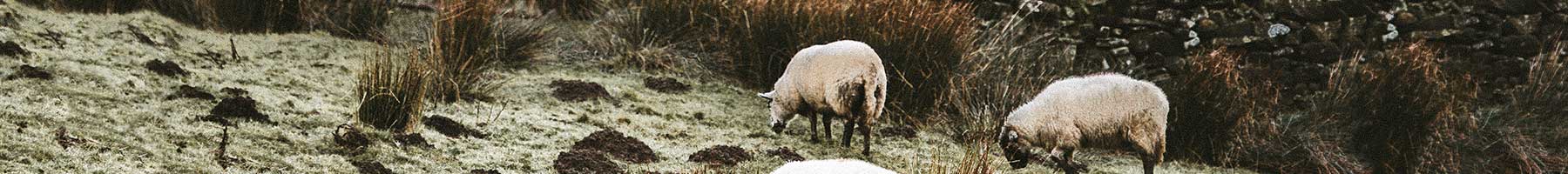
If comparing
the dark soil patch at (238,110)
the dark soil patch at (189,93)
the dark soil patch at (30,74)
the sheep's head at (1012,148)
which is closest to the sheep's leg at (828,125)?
the sheep's head at (1012,148)

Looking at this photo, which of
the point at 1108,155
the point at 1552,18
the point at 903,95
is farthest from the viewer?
the point at 1552,18

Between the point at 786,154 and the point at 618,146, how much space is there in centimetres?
47

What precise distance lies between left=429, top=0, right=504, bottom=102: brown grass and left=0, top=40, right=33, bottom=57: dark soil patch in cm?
116

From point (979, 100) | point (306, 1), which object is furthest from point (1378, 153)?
point (306, 1)

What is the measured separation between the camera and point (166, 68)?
4.44 metres

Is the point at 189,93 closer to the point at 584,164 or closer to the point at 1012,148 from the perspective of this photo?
the point at 584,164

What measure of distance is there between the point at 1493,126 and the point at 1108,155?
141cm

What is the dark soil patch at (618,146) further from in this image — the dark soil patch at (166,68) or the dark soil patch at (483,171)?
the dark soil patch at (166,68)

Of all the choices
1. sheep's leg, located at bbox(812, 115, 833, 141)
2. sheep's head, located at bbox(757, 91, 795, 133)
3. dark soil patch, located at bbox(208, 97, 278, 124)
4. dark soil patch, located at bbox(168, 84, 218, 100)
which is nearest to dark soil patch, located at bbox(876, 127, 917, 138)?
sheep's leg, located at bbox(812, 115, 833, 141)

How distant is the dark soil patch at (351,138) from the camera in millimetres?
3664

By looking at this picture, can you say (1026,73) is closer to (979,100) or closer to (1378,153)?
(979,100)

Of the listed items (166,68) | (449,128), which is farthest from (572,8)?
(449,128)

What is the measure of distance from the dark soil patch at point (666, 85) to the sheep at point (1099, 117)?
5.80 feet

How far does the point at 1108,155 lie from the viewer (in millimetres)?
4438
